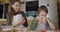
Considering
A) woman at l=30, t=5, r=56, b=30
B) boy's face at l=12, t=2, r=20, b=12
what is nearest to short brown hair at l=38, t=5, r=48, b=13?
woman at l=30, t=5, r=56, b=30

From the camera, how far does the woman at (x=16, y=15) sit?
0.60 m

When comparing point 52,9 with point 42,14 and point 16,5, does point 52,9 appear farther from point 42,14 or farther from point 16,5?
point 16,5

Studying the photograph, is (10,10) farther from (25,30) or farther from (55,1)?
(55,1)

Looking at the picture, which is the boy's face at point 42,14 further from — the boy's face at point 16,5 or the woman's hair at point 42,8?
the boy's face at point 16,5

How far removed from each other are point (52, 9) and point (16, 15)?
185 millimetres

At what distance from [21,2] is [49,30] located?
0.20m

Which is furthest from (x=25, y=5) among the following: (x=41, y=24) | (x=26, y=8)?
(x=41, y=24)

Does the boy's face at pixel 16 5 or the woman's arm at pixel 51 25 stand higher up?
the boy's face at pixel 16 5

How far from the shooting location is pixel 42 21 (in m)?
0.60

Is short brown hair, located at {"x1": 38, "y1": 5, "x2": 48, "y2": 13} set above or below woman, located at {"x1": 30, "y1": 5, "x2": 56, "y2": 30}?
above

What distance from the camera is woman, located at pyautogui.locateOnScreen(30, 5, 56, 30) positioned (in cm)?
60

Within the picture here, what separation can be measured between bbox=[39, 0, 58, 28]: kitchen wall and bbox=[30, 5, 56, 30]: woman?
16 mm

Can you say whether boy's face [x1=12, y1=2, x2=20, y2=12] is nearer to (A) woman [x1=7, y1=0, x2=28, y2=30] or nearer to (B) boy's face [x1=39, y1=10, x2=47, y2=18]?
(A) woman [x1=7, y1=0, x2=28, y2=30]

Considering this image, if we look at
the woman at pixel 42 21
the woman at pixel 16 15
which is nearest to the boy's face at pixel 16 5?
the woman at pixel 16 15
